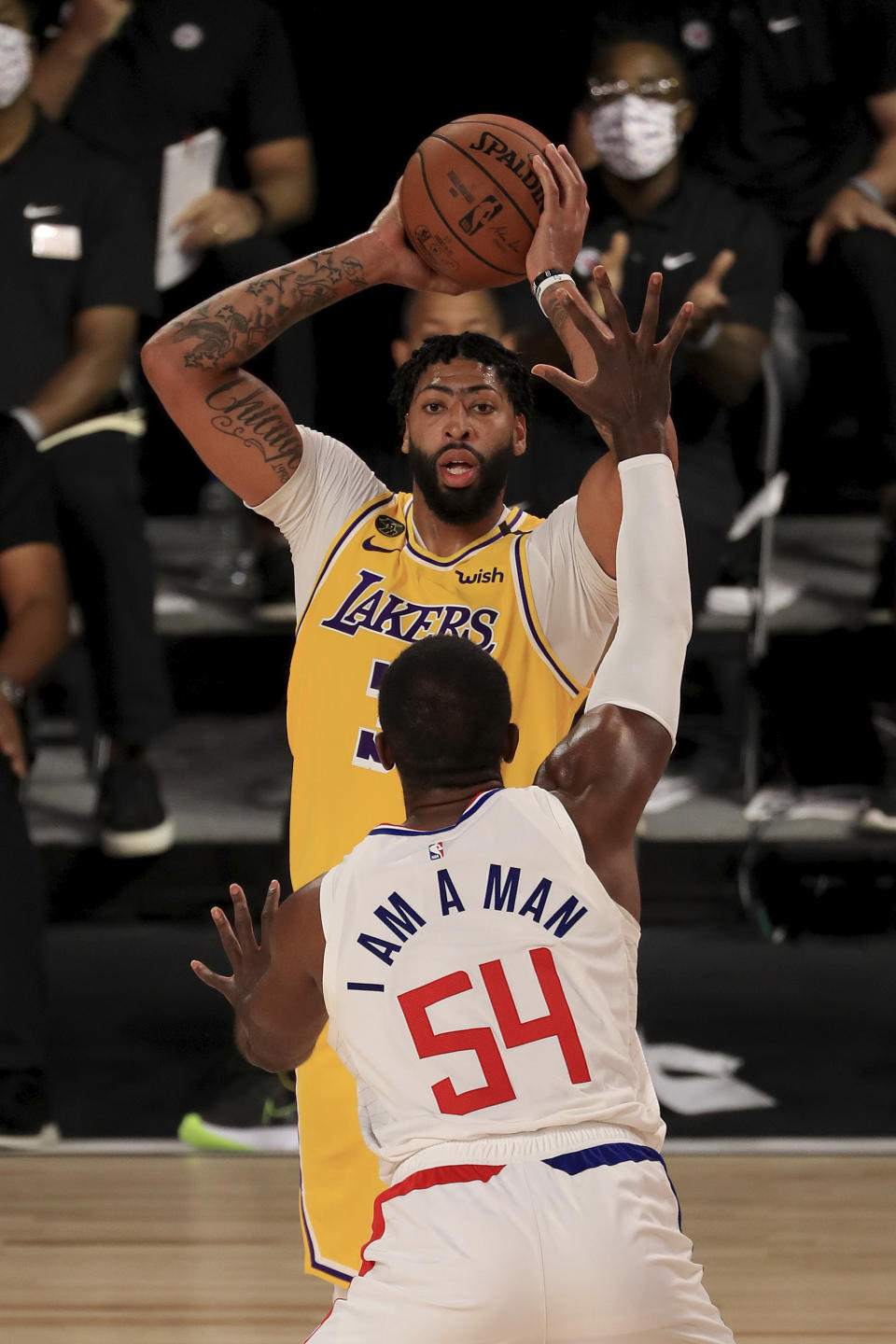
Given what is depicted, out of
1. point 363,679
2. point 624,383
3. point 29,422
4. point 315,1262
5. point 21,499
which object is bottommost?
point 315,1262

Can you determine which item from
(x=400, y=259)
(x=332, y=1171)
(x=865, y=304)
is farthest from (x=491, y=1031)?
(x=865, y=304)

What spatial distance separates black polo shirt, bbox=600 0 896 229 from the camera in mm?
5434

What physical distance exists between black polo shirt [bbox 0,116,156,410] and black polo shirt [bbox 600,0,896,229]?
171cm

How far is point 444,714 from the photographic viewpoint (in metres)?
1.83


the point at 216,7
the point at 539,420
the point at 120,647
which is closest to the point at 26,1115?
the point at 120,647

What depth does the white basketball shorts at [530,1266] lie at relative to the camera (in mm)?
→ 1648

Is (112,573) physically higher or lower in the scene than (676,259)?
lower

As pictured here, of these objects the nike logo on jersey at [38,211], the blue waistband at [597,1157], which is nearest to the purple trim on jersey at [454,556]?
the blue waistband at [597,1157]

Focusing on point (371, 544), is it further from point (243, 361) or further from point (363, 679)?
point (243, 361)

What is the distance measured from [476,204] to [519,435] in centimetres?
39

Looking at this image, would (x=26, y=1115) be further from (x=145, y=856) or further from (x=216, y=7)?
(x=216, y=7)

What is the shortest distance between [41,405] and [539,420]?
1.51m

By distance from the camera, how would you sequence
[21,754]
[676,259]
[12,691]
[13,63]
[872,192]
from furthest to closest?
[872,192] → [676,259] → [13,63] → [12,691] → [21,754]

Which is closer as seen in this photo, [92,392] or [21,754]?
[21,754]
